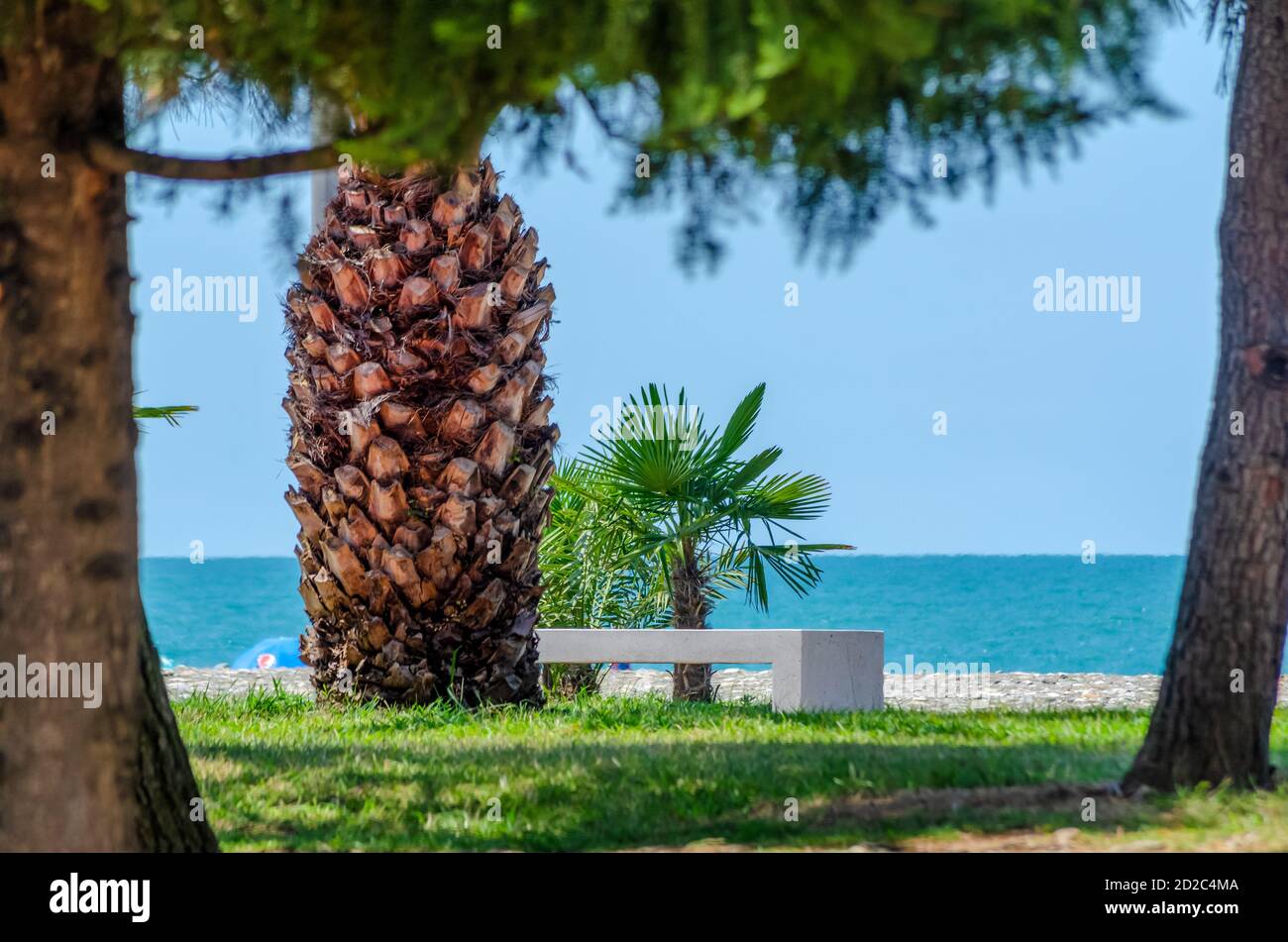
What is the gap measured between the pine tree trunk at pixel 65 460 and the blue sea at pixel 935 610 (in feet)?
162

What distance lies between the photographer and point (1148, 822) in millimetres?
4715

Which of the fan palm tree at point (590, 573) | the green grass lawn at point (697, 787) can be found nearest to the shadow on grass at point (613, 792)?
the green grass lawn at point (697, 787)

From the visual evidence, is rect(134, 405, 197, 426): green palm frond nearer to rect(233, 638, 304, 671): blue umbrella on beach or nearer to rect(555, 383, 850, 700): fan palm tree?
rect(555, 383, 850, 700): fan palm tree

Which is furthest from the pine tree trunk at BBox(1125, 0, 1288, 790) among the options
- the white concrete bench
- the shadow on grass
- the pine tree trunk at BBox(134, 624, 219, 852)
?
the white concrete bench

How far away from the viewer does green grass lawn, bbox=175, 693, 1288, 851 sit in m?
4.77

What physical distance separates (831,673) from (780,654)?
419mm

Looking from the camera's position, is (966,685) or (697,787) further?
(966,685)

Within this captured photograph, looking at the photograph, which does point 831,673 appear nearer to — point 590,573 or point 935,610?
point 590,573

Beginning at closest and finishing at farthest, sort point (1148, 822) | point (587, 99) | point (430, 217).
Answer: point (587, 99)
point (1148, 822)
point (430, 217)

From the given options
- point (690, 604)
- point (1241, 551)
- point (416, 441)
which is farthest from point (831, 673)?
point (1241, 551)

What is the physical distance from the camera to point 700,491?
11969mm
